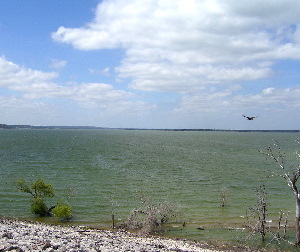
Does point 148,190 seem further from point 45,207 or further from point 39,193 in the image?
point 45,207

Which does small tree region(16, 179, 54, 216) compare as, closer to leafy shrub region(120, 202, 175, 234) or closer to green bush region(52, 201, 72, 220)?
green bush region(52, 201, 72, 220)

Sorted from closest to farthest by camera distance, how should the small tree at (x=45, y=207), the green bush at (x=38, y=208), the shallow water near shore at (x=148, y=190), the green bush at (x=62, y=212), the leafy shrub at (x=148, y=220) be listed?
the leafy shrub at (x=148, y=220) < the green bush at (x=62, y=212) < the small tree at (x=45, y=207) < the green bush at (x=38, y=208) < the shallow water near shore at (x=148, y=190)

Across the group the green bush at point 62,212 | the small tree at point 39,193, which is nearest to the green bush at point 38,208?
the small tree at point 39,193

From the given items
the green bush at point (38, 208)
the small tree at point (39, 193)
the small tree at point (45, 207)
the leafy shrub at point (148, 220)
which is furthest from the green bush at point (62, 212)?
the leafy shrub at point (148, 220)

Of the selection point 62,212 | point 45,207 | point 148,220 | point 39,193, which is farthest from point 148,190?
point 148,220

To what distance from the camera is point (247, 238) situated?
3431 centimetres

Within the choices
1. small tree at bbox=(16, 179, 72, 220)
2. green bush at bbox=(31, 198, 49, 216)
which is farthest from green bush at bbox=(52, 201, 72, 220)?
green bush at bbox=(31, 198, 49, 216)

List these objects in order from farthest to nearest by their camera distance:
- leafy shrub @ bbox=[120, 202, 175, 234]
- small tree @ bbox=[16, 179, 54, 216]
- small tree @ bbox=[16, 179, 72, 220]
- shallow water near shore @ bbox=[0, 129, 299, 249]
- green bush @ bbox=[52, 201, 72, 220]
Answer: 1. shallow water near shore @ bbox=[0, 129, 299, 249]
2. small tree @ bbox=[16, 179, 54, 216]
3. small tree @ bbox=[16, 179, 72, 220]
4. green bush @ bbox=[52, 201, 72, 220]
5. leafy shrub @ bbox=[120, 202, 175, 234]

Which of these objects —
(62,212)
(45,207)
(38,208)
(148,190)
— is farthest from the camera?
(148,190)

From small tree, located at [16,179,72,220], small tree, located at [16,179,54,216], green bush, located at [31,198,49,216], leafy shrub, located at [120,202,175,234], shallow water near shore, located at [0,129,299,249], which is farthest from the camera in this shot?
shallow water near shore, located at [0,129,299,249]

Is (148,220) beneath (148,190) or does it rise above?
above

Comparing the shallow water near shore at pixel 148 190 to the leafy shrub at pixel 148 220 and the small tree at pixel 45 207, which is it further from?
the leafy shrub at pixel 148 220

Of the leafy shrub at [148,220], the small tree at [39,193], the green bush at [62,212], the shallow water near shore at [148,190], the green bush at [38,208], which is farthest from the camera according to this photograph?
the shallow water near shore at [148,190]

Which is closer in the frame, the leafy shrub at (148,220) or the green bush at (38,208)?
the leafy shrub at (148,220)
